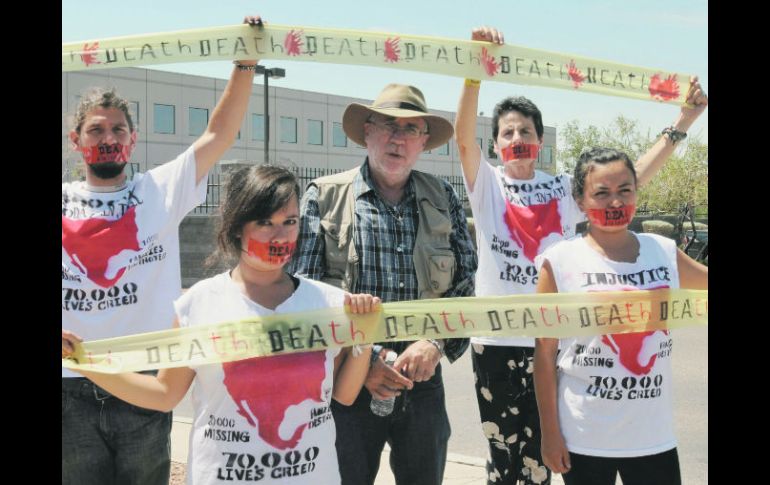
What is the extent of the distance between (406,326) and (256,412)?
0.64m

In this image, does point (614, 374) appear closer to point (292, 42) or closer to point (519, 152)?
point (519, 152)

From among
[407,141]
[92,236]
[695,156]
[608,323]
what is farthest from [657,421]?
[695,156]

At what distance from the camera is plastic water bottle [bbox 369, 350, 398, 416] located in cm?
343

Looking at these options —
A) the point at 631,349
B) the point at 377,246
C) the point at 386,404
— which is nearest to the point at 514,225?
the point at 377,246

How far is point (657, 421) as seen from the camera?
323cm

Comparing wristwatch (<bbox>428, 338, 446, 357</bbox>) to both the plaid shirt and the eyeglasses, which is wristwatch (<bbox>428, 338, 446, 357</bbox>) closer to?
the plaid shirt

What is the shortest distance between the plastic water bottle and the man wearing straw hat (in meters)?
0.02

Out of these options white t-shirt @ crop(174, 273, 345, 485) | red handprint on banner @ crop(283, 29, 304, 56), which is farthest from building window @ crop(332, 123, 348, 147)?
white t-shirt @ crop(174, 273, 345, 485)

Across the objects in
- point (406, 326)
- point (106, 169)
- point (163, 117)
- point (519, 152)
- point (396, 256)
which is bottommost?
point (406, 326)

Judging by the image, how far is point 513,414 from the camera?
13.3 feet

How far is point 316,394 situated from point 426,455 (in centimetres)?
84

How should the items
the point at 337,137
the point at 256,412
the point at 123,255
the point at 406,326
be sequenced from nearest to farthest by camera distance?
the point at 256,412 < the point at 406,326 < the point at 123,255 < the point at 337,137
